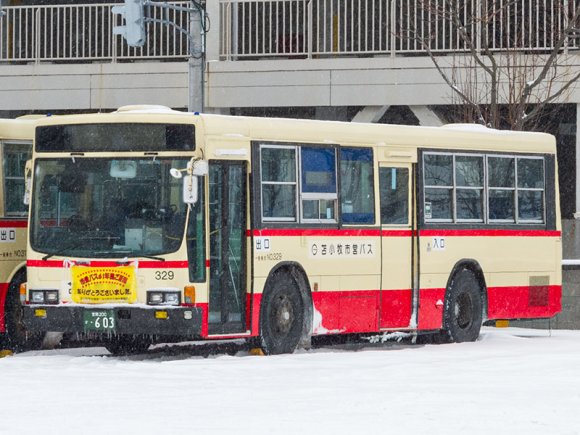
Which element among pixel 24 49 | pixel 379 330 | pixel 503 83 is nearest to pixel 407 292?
pixel 379 330

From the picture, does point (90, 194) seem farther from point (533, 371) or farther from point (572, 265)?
point (572, 265)

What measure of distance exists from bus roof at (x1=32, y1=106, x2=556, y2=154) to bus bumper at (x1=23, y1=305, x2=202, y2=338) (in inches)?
75.2

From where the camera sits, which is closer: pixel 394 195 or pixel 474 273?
pixel 394 195

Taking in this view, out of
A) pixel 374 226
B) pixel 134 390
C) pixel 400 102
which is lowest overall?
pixel 134 390

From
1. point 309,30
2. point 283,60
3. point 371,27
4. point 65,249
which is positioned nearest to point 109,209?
point 65,249

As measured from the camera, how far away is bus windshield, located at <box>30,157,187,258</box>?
18.1 metres

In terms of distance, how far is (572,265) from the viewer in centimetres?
2717

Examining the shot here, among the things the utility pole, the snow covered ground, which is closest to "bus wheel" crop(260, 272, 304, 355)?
the snow covered ground

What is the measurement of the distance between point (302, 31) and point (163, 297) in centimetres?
1605

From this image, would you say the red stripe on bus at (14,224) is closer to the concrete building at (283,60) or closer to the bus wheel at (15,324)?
the bus wheel at (15,324)

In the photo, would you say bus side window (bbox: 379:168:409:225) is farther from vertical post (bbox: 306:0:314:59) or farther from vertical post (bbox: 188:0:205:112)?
vertical post (bbox: 306:0:314:59)

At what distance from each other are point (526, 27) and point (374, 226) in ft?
40.2

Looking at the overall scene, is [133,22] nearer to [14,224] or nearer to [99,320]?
[14,224]

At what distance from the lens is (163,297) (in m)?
17.9
